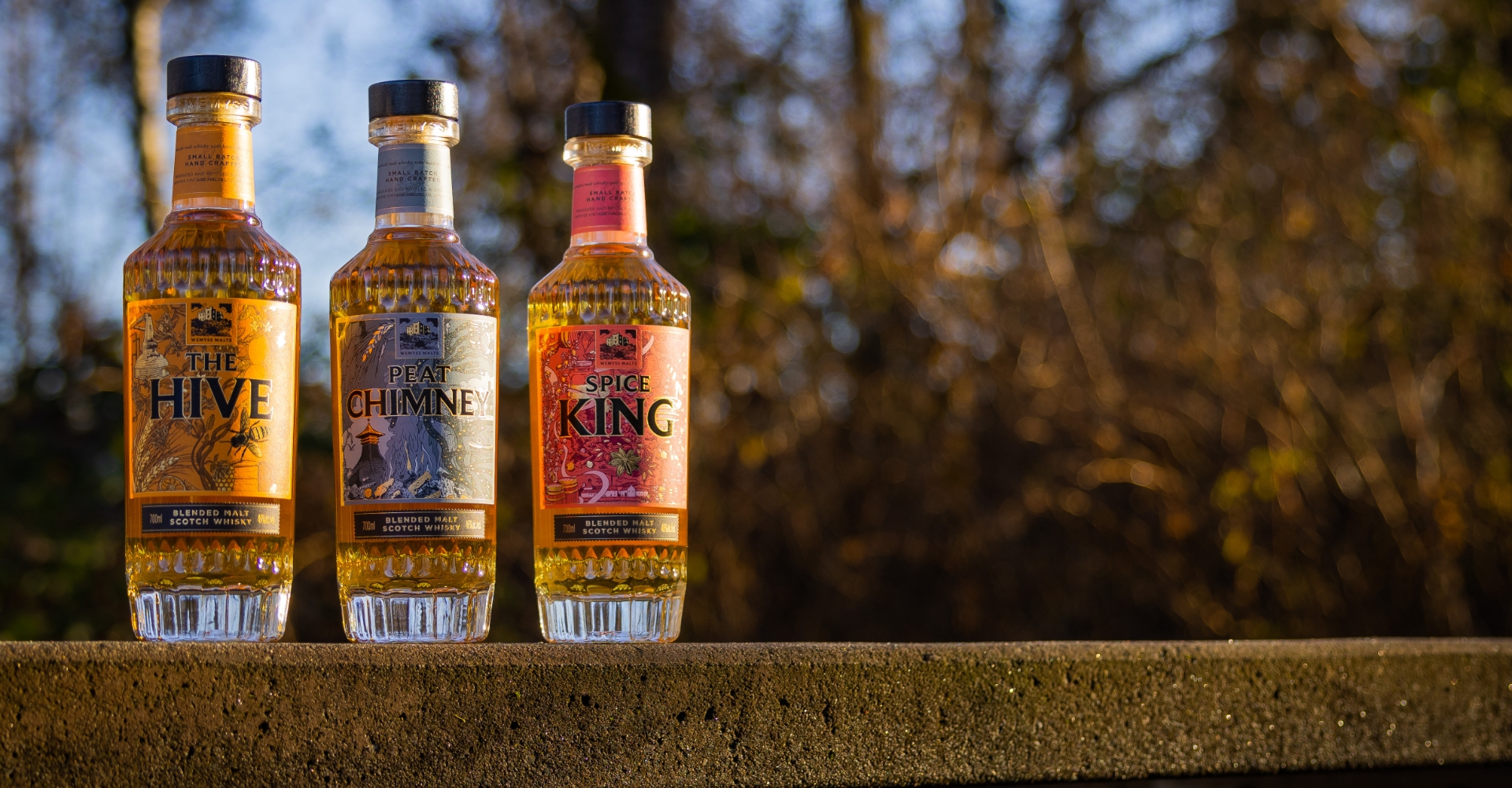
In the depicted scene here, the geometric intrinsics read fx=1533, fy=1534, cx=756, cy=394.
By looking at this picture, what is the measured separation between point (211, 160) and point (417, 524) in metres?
0.38

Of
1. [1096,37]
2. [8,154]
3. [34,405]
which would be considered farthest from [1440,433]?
[8,154]

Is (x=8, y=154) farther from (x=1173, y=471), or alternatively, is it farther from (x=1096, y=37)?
(x=1173, y=471)

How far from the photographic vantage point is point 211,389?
4.31 ft

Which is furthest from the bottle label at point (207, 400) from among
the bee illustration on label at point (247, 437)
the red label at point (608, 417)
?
the red label at point (608, 417)

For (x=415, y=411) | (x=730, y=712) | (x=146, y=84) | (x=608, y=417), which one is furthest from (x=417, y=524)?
(x=146, y=84)

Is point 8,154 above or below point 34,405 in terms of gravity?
above

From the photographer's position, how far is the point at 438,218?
4.77 ft

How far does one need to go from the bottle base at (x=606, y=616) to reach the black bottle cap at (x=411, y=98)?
48 centimetres

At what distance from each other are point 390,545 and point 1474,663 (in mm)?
1223

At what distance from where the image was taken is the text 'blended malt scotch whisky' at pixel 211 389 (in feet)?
4.31

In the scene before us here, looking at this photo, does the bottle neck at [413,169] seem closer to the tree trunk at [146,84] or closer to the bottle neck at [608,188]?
the bottle neck at [608,188]

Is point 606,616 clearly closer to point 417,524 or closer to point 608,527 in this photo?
point 608,527

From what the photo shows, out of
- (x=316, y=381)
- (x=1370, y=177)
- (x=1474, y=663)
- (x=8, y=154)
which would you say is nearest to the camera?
(x=1474, y=663)

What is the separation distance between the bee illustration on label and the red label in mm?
261
